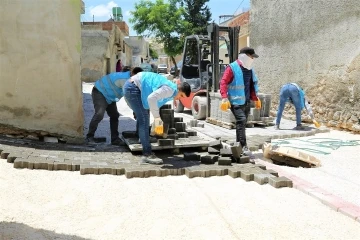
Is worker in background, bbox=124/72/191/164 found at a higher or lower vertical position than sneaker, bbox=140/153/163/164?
higher

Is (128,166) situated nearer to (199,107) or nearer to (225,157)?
(225,157)

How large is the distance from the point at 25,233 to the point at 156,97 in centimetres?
242

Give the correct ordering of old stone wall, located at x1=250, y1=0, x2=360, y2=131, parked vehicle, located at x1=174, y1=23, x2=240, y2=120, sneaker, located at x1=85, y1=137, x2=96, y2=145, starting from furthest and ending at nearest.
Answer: parked vehicle, located at x1=174, y1=23, x2=240, y2=120, old stone wall, located at x1=250, y1=0, x2=360, y2=131, sneaker, located at x1=85, y1=137, x2=96, y2=145

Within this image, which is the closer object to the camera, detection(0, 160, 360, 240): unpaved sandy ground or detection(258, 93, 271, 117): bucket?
detection(0, 160, 360, 240): unpaved sandy ground

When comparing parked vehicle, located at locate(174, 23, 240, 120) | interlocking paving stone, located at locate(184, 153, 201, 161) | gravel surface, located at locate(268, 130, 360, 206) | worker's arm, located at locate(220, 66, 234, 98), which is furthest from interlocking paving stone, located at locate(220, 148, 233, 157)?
parked vehicle, located at locate(174, 23, 240, 120)

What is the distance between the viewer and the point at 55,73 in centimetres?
659

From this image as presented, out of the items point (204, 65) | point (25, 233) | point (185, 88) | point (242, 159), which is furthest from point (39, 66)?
point (204, 65)

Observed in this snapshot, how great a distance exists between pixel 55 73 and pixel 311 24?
21.3 ft

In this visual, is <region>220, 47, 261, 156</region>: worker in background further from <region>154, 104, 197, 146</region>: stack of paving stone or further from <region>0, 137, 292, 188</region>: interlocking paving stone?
<region>0, 137, 292, 188</region>: interlocking paving stone

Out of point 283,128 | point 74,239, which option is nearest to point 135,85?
point 74,239

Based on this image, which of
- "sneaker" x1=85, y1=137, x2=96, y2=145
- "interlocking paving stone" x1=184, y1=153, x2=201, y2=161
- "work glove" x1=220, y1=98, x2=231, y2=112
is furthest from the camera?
"sneaker" x1=85, y1=137, x2=96, y2=145

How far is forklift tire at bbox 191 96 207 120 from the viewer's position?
36.1 ft

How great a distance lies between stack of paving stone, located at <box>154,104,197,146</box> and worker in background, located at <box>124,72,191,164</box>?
0.43 meters

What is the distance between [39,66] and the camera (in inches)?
256
